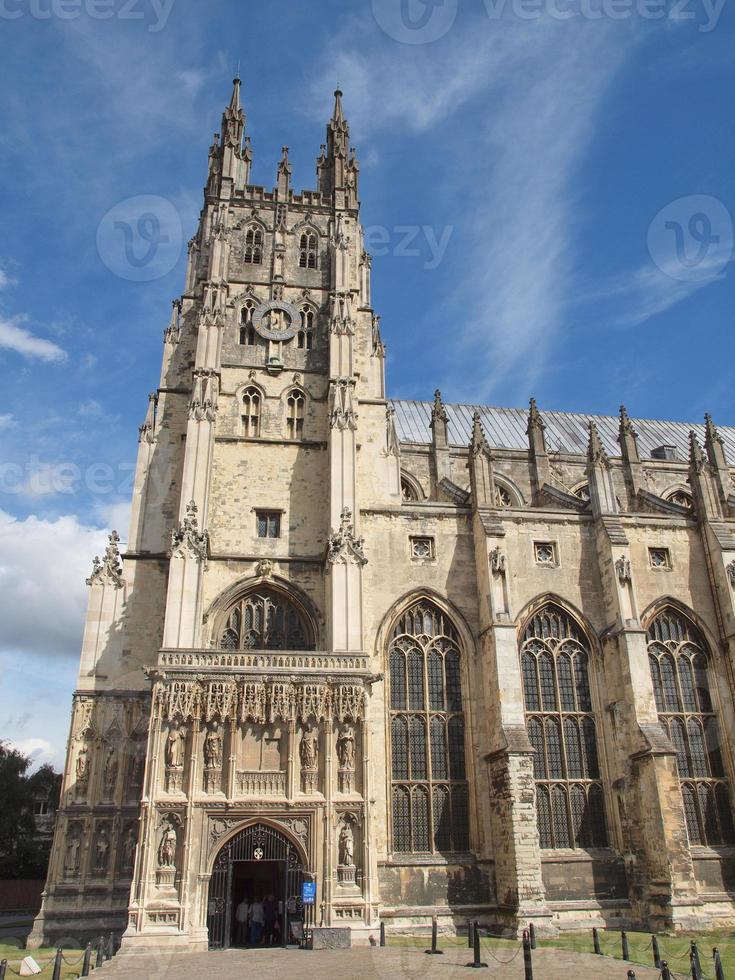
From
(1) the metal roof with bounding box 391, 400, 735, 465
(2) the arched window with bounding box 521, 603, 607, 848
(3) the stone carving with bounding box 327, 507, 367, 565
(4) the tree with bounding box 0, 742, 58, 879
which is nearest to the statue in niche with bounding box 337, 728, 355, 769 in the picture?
(3) the stone carving with bounding box 327, 507, 367, 565

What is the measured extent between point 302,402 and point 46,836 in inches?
1503

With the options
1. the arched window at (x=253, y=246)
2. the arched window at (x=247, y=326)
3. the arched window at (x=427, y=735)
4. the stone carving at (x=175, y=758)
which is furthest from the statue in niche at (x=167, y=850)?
the arched window at (x=253, y=246)

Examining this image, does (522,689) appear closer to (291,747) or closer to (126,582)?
(291,747)

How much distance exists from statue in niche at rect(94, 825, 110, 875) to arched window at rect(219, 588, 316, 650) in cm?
623

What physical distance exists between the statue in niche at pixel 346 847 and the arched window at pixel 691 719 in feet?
36.2

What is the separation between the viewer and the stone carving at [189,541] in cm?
2378

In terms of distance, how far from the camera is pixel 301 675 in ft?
67.5

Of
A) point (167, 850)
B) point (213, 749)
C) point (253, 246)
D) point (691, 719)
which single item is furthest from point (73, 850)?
point (253, 246)

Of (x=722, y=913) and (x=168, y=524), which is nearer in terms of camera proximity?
(x=722, y=913)

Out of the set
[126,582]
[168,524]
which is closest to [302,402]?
[168,524]

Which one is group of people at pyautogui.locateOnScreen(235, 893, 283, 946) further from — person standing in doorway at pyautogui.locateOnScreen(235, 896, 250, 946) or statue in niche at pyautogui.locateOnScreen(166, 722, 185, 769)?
statue in niche at pyautogui.locateOnScreen(166, 722, 185, 769)

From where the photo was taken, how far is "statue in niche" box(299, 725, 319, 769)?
19.9m

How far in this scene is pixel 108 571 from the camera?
2567cm

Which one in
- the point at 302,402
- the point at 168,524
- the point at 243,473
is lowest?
the point at 168,524
